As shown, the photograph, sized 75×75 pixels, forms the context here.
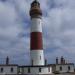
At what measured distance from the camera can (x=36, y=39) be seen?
4419 centimetres

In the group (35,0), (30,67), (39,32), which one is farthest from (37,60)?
(35,0)

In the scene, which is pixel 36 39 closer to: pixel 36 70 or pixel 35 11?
pixel 35 11

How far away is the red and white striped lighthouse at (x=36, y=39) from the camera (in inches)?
1730

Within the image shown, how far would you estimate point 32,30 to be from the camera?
44812 mm

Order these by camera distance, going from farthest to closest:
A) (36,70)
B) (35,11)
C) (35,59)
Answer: (35,11) → (35,59) → (36,70)

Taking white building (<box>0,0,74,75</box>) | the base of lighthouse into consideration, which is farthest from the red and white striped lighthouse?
the base of lighthouse

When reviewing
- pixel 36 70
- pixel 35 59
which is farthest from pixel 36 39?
pixel 36 70

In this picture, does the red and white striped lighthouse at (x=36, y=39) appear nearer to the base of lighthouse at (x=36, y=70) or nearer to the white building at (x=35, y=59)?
the white building at (x=35, y=59)

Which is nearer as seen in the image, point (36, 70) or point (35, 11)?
point (36, 70)

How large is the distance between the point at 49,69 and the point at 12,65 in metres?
6.78

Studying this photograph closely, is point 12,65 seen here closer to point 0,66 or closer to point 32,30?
point 0,66

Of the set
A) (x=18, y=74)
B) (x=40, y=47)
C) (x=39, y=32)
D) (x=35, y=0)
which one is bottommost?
(x=18, y=74)

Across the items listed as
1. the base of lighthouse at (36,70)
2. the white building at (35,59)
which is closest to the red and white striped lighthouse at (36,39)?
the white building at (35,59)

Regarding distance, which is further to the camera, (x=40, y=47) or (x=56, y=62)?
(x=56, y=62)
